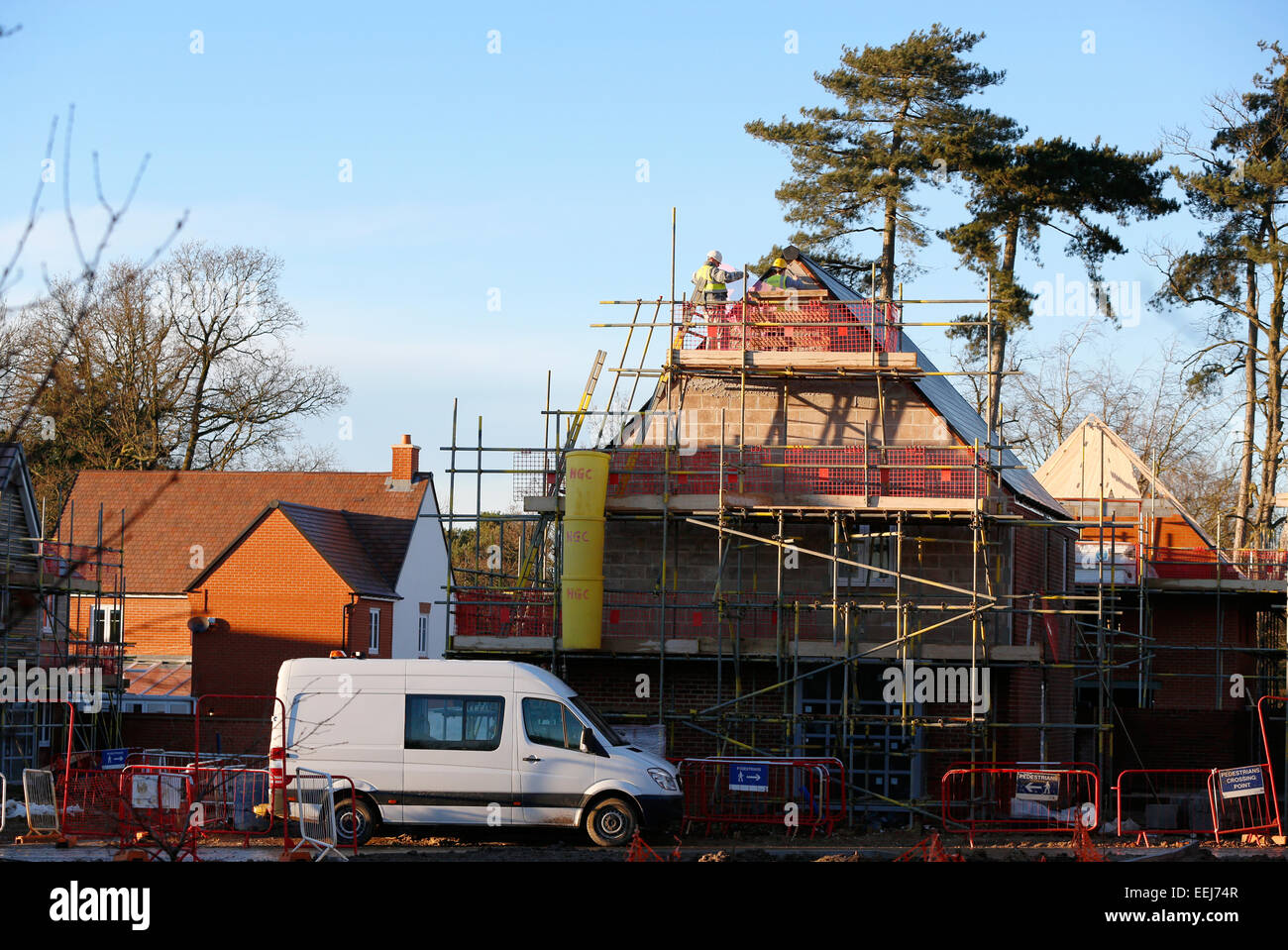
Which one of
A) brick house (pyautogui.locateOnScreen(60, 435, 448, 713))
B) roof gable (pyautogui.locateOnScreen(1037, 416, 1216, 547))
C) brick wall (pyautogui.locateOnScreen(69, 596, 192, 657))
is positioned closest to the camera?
brick house (pyautogui.locateOnScreen(60, 435, 448, 713))

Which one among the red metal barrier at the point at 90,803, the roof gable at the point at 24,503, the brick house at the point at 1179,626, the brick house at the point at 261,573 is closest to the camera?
the red metal barrier at the point at 90,803

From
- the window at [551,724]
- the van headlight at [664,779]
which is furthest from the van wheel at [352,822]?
the van headlight at [664,779]

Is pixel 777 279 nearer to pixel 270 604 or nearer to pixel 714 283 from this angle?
pixel 714 283

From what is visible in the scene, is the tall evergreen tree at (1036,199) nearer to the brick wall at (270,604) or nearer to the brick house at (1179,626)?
the brick house at (1179,626)

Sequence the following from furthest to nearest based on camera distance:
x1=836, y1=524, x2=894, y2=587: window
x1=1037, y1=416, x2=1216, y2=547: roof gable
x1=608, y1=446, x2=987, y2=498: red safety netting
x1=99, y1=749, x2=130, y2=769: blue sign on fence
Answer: x1=1037, y1=416, x2=1216, y2=547: roof gable → x1=836, y1=524, x2=894, y2=587: window → x1=608, y1=446, x2=987, y2=498: red safety netting → x1=99, y1=749, x2=130, y2=769: blue sign on fence

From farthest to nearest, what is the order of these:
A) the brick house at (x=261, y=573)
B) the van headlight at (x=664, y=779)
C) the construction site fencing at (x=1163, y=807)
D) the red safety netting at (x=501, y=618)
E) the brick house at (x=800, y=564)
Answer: the brick house at (x=261, y=573)
the red safety netting at (x=501, y=618)
the brick house at (x=800, y=564)
the construction site fencing at (x=1163, y=807)
the van headlight at (x=664, y=779)

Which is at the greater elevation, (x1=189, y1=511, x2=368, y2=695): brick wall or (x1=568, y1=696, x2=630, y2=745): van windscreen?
(x1=189, y1=511, x2=368, y2=695): brick wall

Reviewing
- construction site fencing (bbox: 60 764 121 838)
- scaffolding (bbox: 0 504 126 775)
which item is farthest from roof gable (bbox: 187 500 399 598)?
construction site fencing (bbox: 60 764 121 838)

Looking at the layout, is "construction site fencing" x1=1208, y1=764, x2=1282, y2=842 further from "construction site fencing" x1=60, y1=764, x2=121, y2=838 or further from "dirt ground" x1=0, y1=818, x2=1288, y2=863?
"construction site fencing" x1=60, y1=764, x2=121, y2=838

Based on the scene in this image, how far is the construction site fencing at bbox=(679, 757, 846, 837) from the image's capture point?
766 inches

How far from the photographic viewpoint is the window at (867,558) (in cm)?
2258

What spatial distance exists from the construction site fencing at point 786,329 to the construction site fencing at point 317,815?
33.4 feet

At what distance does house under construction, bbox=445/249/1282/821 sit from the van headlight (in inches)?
130
